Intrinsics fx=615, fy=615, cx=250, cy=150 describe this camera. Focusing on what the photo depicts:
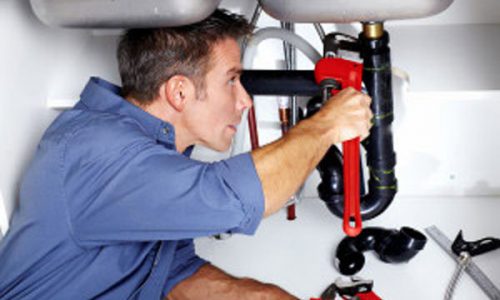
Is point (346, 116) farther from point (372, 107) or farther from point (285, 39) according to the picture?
point (285, 39)

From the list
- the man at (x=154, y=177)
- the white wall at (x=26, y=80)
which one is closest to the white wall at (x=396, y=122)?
the white wall at (x=26, y=80)

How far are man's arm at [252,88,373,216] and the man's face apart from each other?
20 cm

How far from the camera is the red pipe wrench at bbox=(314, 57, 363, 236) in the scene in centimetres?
98

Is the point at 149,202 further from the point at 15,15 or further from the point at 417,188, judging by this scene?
Answer: the point at 417,188

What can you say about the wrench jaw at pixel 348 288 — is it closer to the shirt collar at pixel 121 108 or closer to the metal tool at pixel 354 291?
the metal tool at pixel 354 291

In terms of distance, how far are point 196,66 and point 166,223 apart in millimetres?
317

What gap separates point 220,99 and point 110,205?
305 millimetres

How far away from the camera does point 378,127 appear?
1.04 meters

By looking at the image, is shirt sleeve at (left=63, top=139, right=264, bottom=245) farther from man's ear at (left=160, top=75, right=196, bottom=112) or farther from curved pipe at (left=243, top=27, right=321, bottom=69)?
curved pipe at (left=243, top=27, right=321, bottom=69)

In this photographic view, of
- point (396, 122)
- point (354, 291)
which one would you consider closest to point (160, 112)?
point (354, 291)

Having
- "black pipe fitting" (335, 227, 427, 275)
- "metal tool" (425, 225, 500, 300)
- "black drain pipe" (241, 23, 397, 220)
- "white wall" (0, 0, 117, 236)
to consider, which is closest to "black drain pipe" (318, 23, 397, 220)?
"black drain pipe" (241, 23, 397, 220)

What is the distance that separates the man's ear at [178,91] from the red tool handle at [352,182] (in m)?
0.28

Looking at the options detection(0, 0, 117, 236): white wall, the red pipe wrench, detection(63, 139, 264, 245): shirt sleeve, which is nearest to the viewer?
detection(63, 139, 264, 245): shirt sleeve

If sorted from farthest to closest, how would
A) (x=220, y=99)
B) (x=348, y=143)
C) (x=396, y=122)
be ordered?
(x=396, y=122), (x=220, y=99), (x=348, y=143)
